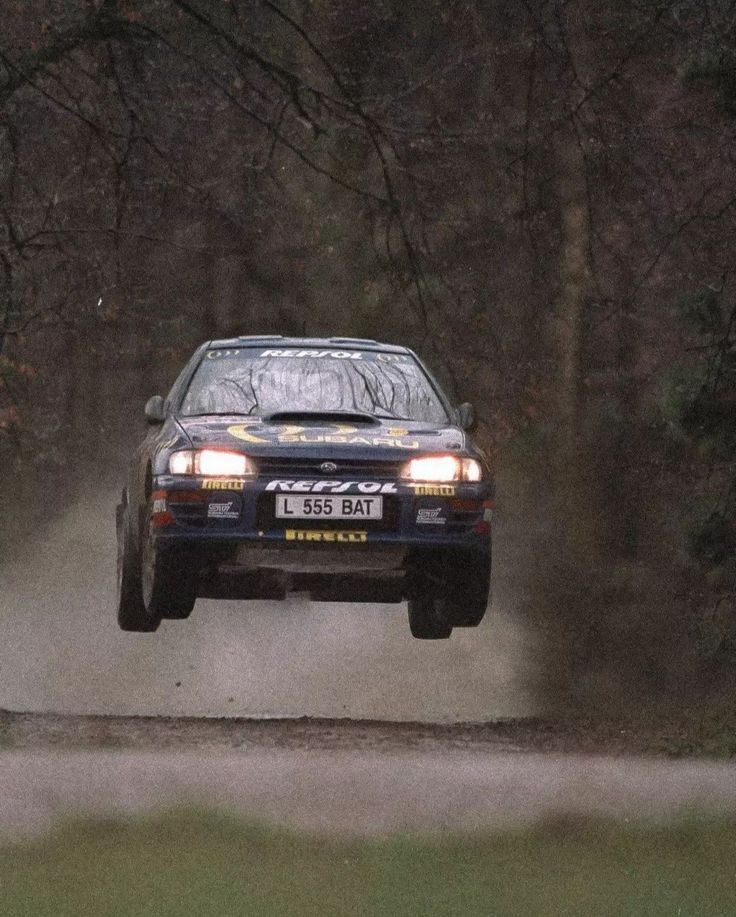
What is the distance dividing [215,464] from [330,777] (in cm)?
649

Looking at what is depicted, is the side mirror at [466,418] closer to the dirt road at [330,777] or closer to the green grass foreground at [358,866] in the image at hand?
the dirt road at [330,777]

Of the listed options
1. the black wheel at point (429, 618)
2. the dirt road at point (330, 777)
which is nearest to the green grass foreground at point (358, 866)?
the dirt road at point (330, 777)

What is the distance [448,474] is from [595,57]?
8.98 m

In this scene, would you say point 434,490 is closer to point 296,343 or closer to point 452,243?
point 296,343

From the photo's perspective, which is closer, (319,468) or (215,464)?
(319,468)

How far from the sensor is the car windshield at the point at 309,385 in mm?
8484

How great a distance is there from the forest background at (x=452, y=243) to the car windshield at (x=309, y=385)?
2388 millimetres

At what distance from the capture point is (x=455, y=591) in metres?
7.97

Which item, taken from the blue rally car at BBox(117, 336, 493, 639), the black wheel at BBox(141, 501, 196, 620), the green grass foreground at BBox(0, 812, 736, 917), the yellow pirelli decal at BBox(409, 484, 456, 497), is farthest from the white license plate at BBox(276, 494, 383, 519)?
the green grass foreground at BBox(0, 812, 736, 917)

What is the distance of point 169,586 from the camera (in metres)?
7.66

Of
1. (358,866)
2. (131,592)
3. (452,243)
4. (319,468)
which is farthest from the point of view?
(452,243)

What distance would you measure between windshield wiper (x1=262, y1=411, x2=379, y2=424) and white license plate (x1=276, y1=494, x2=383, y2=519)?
0.57 meters

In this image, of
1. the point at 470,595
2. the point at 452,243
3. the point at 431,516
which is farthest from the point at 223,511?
the point at 452,243

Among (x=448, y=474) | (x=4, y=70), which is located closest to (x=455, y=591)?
(x=448, y=474)
